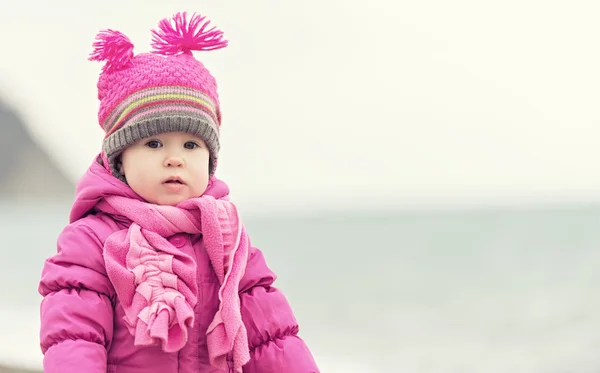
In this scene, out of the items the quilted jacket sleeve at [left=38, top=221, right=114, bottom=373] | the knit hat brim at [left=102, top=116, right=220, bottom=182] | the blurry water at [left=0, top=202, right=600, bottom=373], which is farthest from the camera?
the blurry water at [left=0, top=202, right=600, bottom=373]

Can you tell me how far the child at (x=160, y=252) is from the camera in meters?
1.17

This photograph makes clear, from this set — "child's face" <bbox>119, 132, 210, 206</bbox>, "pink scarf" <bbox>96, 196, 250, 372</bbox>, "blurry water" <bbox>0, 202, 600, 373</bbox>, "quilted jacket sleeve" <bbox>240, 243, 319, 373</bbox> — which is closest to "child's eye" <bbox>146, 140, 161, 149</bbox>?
"child's face" <bbox>119, 132, 210, 206</bbox>

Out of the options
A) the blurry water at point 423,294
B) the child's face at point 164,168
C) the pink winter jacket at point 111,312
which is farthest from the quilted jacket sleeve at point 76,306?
the blurry water at point 423,294

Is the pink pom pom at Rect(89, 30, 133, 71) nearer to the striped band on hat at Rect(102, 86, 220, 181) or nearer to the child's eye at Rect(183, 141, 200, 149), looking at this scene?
the striped band on hat at Rect(102, 86, 220, 181)

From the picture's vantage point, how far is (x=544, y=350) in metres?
2.80

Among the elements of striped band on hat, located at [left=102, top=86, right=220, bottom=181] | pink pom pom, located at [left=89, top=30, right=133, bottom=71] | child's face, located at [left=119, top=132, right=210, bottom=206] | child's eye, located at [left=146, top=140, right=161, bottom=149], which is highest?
pink pom pom, located at [left=89, top=30, right=133, bottom=71]

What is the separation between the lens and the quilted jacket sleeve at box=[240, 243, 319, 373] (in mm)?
1299

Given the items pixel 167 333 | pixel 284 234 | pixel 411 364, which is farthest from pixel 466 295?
pixel 167 333

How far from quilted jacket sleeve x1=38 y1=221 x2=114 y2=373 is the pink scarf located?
30 millimetres

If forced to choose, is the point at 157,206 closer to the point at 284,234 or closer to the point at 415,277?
the point at 415,277

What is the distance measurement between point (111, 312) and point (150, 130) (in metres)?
0.32

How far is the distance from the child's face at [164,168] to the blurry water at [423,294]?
33.1 inches

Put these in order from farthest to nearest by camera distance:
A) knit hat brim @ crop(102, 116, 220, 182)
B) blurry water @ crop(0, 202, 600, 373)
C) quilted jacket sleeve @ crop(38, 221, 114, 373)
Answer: blurry water @ crop(0, 202, 600, 373) < knit hat brim @ crop(102, 116, 220, 182) < quilted jacket sleeve @ crop(38, 221, 114, 373)

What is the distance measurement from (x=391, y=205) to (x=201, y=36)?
28.6 feet
